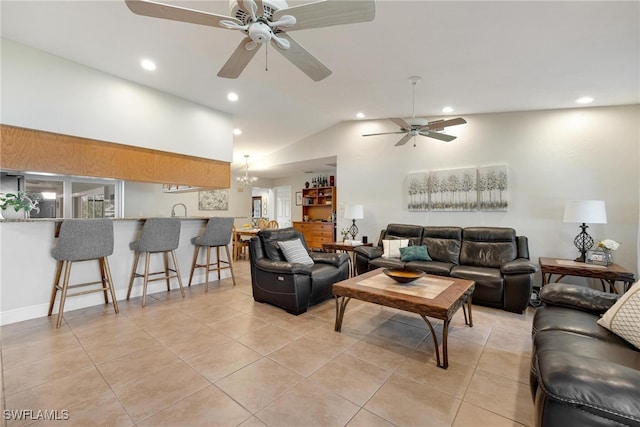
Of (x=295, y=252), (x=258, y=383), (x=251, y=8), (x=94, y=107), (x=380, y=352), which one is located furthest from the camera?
(x=295, y=252)

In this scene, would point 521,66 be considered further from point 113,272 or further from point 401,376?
point 113,272

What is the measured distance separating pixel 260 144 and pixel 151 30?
387cm

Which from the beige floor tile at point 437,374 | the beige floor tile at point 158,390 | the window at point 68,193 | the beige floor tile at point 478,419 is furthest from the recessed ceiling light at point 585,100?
the window at point 68,193

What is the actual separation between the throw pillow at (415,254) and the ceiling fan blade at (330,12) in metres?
3.27

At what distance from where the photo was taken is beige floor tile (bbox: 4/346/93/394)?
6.08 feet

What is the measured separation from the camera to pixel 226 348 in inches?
93.2

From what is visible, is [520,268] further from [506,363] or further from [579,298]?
[506,363]

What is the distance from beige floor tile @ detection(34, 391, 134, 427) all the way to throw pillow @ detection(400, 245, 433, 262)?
3.53 metres

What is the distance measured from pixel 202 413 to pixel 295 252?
211 cm

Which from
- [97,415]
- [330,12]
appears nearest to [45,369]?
[97,415]

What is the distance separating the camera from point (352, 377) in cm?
197

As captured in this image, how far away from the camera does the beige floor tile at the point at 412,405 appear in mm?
1572

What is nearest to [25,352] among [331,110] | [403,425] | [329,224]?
[403,425]

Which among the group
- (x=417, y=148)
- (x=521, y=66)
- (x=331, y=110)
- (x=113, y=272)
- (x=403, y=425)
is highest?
(x=331, y=110)
